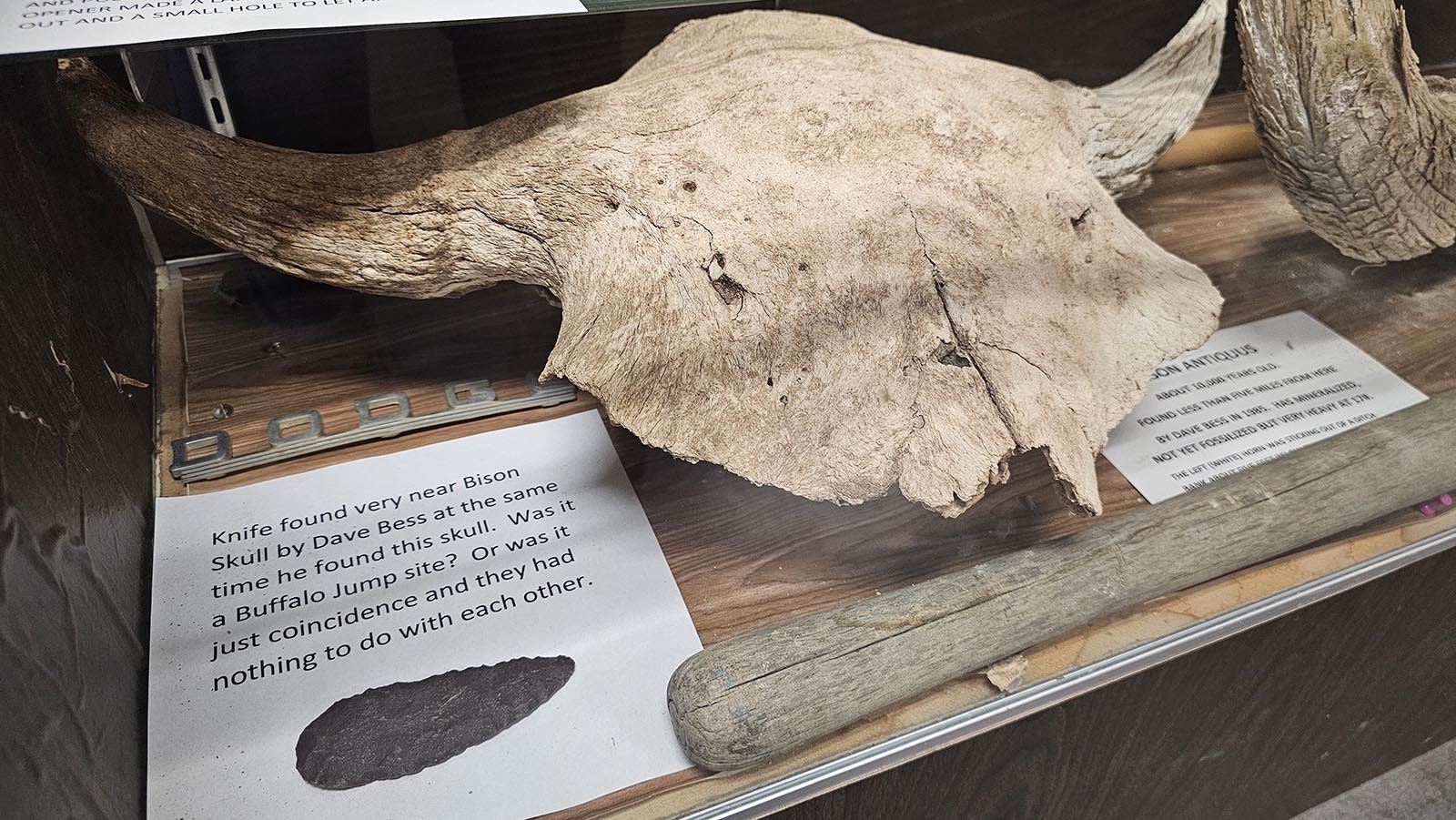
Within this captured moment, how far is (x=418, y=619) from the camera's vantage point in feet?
3.50

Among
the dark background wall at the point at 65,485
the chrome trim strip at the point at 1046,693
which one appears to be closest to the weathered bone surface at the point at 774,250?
the dark background wall at the point at 65,485

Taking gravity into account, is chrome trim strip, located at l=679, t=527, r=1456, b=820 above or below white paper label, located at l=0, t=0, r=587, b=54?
below

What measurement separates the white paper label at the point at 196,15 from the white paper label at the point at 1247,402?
90 centimetres

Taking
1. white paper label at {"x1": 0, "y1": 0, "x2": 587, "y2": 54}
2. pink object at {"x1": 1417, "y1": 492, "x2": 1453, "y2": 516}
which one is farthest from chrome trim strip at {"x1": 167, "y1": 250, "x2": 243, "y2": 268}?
pink object at {"x1": 1417, "y1": 492, "x2": 1453, "y2": 516}

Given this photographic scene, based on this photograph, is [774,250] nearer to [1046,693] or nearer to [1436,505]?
[1046,693]

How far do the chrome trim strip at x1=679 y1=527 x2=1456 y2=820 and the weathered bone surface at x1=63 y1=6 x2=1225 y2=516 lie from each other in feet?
0.68

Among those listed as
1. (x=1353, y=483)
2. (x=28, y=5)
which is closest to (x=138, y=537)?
(x=28, y=5)

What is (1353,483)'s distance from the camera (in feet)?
4.04

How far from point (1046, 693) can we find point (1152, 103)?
0.77m

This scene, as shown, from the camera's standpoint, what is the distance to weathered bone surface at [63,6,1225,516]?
1.02 metres

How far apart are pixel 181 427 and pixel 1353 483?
140 centimetres

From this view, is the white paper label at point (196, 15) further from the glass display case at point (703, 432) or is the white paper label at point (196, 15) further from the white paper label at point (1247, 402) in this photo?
the white paper label at point (1247, 402)

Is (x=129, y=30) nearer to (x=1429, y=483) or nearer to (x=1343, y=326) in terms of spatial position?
(x=1429, y=483)

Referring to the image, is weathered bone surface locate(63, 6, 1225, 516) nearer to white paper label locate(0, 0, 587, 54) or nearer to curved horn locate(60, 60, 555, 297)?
curved horn locate(60, 60, 555, 297)
